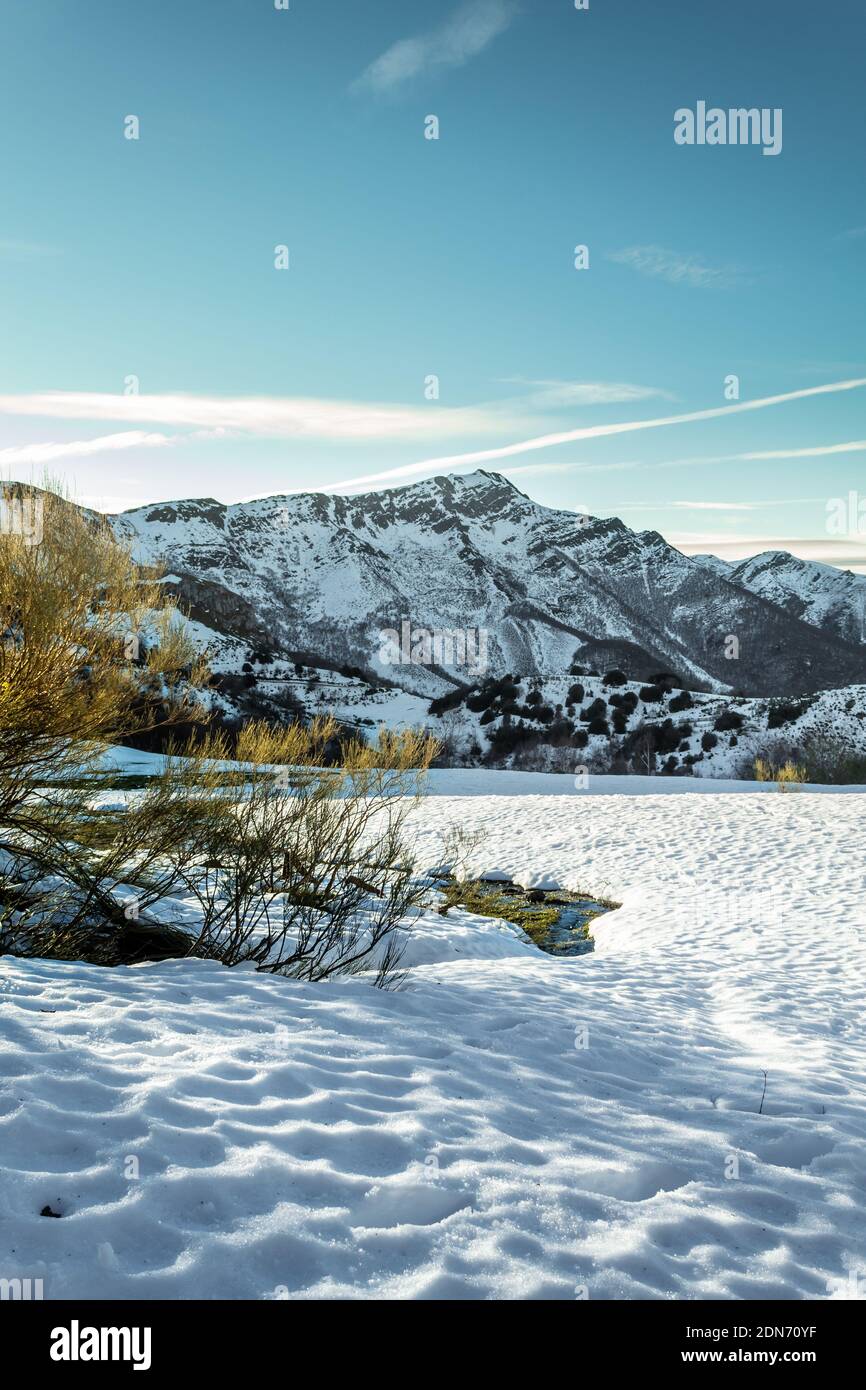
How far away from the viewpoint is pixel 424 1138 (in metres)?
3.19

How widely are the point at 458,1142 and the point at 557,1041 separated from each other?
178 cm

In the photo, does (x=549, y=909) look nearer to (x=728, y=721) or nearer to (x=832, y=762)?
(x=832, y=762)

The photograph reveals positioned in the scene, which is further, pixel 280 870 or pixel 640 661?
pixel 640 661

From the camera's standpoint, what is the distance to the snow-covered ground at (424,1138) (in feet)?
7.93

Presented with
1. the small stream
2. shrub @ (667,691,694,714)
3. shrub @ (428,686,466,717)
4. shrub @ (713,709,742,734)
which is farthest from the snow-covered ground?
shrub @ (428,686,466,717)

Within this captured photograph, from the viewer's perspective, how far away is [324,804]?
7.77 m

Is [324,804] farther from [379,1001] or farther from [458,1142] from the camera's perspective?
[458,1142]

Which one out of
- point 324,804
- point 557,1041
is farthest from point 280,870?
point 557,1041

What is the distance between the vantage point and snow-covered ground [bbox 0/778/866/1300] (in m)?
2.42

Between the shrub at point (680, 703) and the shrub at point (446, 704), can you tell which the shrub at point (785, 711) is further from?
the shrub at point (446, 704)

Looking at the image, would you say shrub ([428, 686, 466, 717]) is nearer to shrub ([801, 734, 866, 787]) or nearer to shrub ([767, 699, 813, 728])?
shrub ([767, 699, 813, 728])

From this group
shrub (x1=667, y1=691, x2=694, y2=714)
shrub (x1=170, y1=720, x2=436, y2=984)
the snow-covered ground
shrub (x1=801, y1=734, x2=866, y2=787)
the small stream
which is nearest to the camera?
the snow-covered ground

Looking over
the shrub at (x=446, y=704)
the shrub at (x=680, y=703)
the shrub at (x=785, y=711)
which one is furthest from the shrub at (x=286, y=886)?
the shrub at (x=446, y=704)

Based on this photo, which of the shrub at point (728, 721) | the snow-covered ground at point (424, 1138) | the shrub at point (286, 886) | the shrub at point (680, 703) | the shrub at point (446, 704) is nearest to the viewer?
the snow-covered ground at point (424, 1138)
